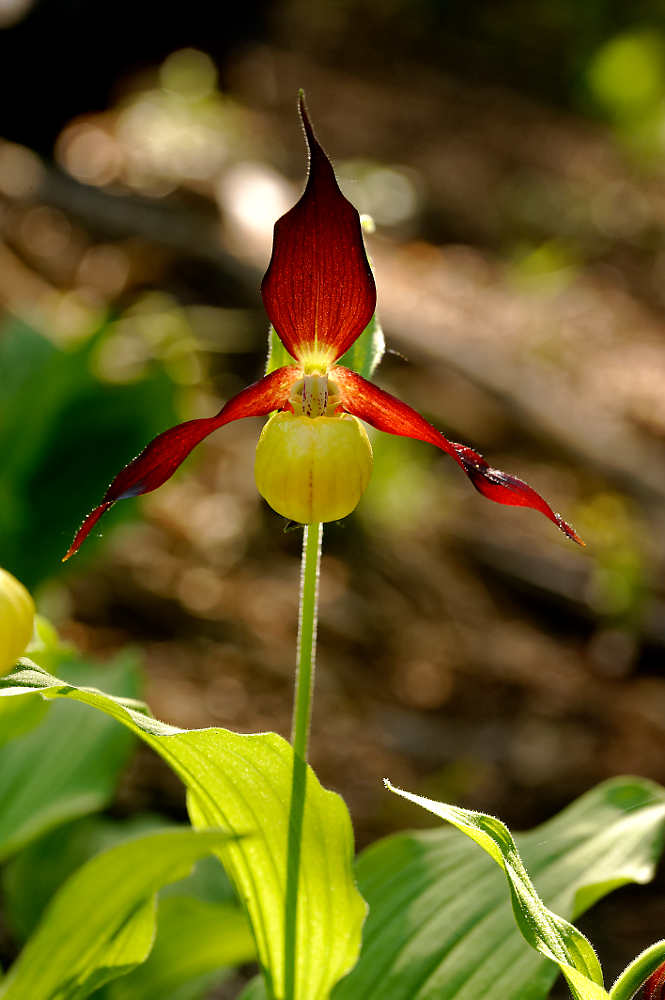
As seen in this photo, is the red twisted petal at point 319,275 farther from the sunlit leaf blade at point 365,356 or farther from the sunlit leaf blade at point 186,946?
the sunlit leaf blade at point 186,946

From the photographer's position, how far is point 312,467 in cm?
93

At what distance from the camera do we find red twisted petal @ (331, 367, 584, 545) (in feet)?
3.22

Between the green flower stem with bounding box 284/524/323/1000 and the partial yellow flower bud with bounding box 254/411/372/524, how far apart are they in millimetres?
65

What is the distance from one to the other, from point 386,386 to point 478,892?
272 centimetres

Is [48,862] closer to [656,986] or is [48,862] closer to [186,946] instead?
[186,946]

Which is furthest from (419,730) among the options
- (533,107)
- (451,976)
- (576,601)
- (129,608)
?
(533,107)

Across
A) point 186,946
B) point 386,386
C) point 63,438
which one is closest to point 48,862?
point 186,946

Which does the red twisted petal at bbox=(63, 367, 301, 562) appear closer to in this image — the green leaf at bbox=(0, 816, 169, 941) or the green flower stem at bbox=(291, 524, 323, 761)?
the green flower stem at bbox=(291, 524, 323, 761)

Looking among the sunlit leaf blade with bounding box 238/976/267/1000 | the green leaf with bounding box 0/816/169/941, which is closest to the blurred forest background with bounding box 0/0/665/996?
the green leaf with bounding box 0/816/169/941

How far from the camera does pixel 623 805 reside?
1321mm

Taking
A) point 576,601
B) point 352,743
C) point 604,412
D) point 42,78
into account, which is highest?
point 42,78

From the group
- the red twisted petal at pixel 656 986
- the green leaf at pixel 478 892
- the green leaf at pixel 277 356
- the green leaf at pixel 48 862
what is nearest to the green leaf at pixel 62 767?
the green leaf at pixel 48 862

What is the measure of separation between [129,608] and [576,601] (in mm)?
1378

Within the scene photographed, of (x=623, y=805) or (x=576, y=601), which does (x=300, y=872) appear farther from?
(x=576, y=601)
